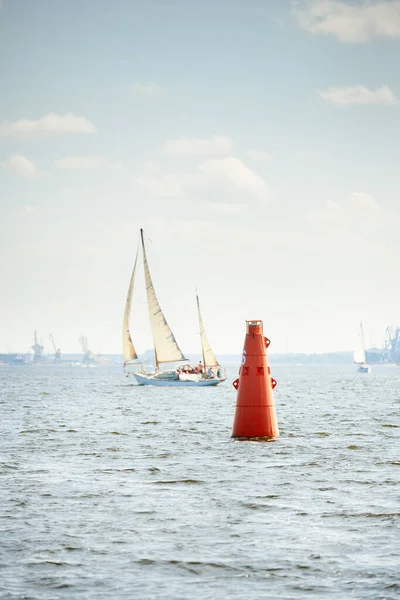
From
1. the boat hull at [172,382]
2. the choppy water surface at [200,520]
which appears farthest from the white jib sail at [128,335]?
the choppy water surface at [200,520]

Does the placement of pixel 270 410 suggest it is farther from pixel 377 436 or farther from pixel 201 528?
pixel 201 528

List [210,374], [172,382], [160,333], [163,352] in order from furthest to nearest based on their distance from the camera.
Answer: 1. [210,374]
2. [172,382]
3. [163,352]
4. [160,333]

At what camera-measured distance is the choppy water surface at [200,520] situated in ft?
34.9

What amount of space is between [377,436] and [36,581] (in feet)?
70.5

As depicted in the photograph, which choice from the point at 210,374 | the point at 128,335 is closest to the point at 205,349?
the point at 210,374

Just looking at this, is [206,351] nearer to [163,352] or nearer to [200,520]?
[163,352]

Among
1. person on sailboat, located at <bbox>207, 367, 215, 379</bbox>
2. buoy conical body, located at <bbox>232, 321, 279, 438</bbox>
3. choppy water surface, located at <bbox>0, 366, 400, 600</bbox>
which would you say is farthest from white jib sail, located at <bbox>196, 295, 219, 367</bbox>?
buoy conical body, located at <bbox>232, 321, 279, 438</bbox>

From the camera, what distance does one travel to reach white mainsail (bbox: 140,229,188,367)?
96375 millimetres

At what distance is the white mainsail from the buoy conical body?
72.0m

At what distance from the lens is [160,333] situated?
9631 cm

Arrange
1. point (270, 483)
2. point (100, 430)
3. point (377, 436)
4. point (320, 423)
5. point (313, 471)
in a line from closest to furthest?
point (270, 483) → point (313, 471) → point (377, 436) → point (100, 430) → point (320, 423)

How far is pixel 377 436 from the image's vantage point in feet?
101

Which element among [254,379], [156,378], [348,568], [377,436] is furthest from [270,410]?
[156,378]

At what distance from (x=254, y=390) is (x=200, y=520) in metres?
9.38
